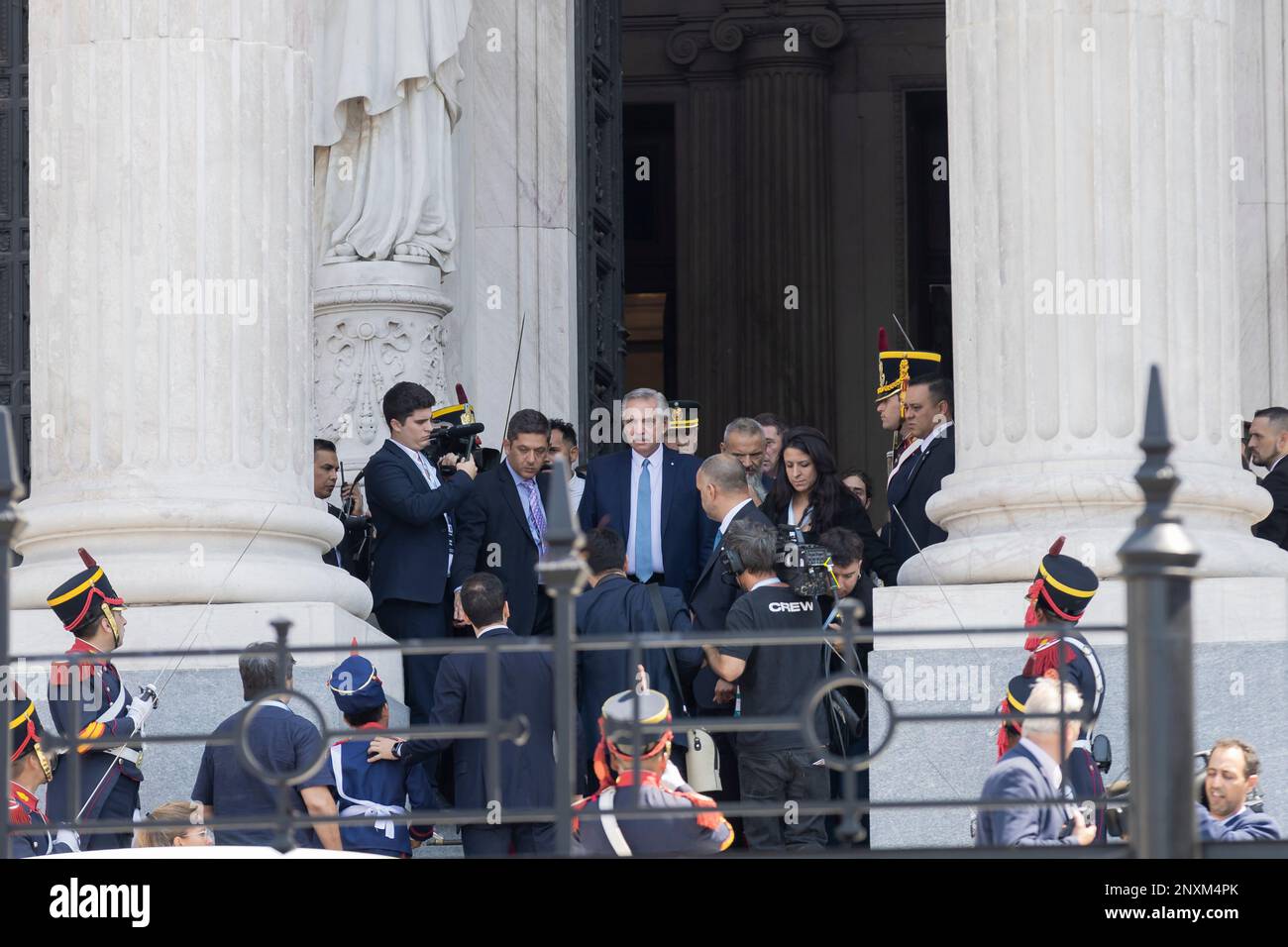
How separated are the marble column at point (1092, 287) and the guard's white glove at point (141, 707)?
389 cm

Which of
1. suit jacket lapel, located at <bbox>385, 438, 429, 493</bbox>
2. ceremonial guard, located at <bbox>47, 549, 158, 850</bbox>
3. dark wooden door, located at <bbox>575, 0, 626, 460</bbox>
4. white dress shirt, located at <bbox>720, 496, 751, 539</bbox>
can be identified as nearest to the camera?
ceremonial guard, located at <bbox>47, 549, 158, 850</bbox>

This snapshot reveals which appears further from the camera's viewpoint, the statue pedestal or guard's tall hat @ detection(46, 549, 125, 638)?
the statue pedestal

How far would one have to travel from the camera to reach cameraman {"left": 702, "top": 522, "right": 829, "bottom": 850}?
42.1ft

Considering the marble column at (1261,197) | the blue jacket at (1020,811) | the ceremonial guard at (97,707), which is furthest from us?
the marble column at (1261,197)

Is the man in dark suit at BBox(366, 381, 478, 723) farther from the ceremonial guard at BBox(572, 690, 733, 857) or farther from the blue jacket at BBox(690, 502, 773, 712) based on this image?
the ceremonial guard at BBox(572, 690, 733, 857)

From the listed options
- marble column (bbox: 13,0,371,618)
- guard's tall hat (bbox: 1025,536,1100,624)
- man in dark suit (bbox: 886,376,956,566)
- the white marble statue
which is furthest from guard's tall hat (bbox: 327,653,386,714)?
the white marble statue

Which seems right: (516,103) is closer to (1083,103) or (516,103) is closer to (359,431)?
(359,431)

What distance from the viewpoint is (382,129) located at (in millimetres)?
17312

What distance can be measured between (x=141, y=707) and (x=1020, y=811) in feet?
13.7

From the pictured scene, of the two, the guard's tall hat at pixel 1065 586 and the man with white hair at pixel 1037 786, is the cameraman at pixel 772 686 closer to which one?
the guard's tall hat at pixel 1065 586

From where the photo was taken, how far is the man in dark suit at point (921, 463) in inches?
593

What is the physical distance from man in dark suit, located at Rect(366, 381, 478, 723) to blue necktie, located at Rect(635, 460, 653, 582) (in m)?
0.92

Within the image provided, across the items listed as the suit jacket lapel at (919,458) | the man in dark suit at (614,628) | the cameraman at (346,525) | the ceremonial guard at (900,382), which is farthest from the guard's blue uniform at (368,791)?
the ceremonial guard at (900,382)
